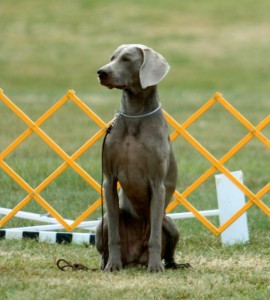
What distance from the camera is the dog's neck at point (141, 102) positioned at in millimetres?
7719

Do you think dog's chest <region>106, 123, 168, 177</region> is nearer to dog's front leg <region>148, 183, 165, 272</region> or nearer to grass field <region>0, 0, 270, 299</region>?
dog's front leg <region>148, 183, 165, 272</region>

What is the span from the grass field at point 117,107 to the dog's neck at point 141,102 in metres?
1.01

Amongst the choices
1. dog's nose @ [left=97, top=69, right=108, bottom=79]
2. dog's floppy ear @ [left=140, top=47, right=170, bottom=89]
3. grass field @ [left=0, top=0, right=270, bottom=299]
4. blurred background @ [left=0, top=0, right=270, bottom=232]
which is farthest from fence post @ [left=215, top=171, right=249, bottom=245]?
dog's nose @ [left=97, top=69, right=108, bottom=79]

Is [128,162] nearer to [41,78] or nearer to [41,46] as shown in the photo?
[41,78]

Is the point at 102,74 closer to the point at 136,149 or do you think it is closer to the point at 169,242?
the point at 136,149

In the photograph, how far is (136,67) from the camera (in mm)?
7625

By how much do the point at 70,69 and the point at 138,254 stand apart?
24837 millimetres

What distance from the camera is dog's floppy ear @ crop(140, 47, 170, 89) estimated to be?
7.59 meters

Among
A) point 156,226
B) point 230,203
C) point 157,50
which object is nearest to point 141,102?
point 156,226

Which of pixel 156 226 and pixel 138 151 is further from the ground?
pixel 138 151

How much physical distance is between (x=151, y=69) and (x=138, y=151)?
0.52 m

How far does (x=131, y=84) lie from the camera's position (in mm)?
7637

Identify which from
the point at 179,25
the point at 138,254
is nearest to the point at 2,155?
the point at 138,254

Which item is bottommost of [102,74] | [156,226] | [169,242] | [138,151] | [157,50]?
[169,242]
